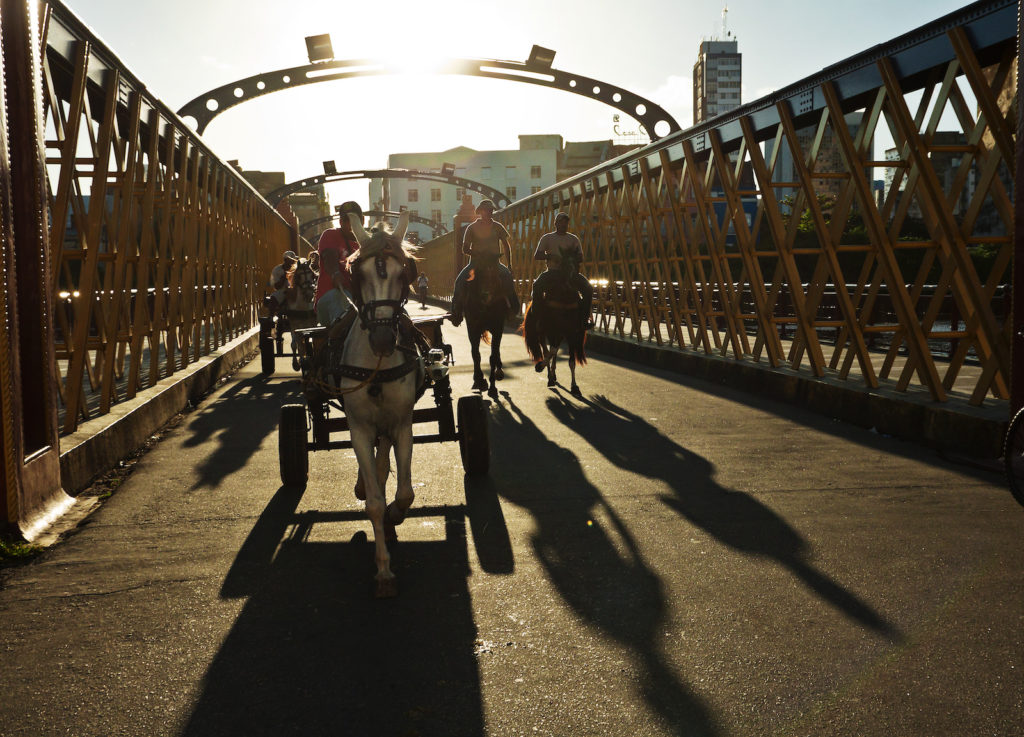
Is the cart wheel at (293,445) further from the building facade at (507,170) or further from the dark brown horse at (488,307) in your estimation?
the building facade at (507,170)

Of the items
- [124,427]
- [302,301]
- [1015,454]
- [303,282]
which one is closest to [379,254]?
[1015,454]

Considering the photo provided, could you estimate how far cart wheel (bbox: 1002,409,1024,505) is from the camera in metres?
6.66

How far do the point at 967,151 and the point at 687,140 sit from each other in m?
7.08

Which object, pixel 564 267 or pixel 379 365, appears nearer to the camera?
pixel 379 365

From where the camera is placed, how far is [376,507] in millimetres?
5355

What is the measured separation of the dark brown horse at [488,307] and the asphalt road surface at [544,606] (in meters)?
5.54

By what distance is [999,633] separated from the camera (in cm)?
435

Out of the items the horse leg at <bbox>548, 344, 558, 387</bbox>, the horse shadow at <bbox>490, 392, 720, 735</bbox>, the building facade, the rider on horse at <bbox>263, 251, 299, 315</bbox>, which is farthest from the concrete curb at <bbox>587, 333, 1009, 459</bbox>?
the building facade

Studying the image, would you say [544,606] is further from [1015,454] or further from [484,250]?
[484,250]

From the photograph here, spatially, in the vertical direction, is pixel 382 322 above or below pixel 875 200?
below

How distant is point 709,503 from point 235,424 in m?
5.89

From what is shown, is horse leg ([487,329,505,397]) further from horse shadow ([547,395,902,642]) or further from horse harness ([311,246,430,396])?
horse harness ([311,246,430,396])

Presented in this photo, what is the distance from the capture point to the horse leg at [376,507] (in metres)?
5.05

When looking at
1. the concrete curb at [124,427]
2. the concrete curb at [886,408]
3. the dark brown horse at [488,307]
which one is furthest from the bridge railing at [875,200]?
the concrete curb at [124,427]
